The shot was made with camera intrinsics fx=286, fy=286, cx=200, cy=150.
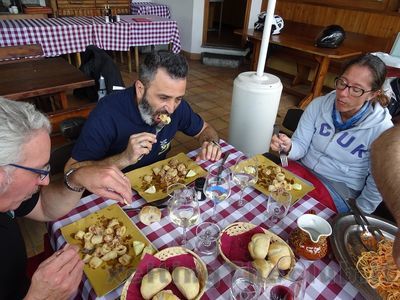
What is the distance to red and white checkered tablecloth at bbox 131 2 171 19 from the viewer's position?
20.3 feet

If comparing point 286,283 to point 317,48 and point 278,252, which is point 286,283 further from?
point 317,48

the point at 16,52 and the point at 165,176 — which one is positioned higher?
the point at 16,52

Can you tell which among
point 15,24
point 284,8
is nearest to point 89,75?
point 15,24

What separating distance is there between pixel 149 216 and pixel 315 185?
101 cm

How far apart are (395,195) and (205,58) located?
234 inches

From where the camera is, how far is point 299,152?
76.0 inches

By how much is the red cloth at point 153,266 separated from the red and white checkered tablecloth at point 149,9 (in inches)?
248

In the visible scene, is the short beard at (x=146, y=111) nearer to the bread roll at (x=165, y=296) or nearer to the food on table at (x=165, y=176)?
the food on table at (x=165, y=176)

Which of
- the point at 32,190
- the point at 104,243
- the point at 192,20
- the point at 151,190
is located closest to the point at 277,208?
the point at 151,190

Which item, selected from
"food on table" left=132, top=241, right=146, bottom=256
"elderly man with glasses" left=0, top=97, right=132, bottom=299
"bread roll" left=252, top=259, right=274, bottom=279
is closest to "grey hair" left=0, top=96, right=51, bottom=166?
"elderly man with glasses" left=0, top=97, right=132, bottom=299

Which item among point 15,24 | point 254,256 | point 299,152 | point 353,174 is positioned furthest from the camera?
point 15,24

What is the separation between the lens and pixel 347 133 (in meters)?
1.76

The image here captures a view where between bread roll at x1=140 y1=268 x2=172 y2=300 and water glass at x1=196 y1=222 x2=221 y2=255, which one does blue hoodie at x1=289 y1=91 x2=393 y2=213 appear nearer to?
water glass at x1=196 y1=222 x2=221 y2=255

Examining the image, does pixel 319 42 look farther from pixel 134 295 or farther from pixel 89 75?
pixel 134 295
